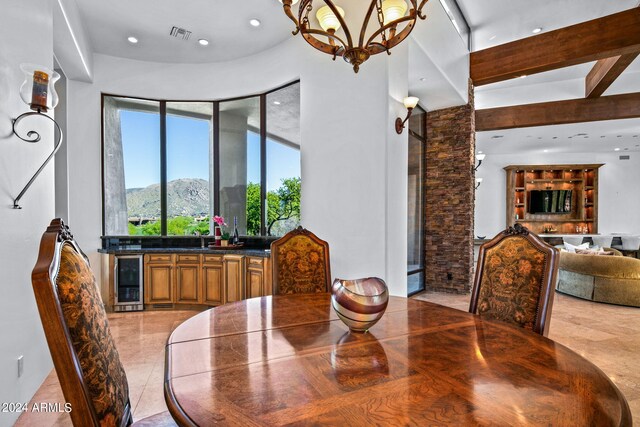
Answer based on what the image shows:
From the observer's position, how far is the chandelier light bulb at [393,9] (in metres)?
2.01

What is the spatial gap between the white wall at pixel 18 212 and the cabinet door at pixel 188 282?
5.96 ft

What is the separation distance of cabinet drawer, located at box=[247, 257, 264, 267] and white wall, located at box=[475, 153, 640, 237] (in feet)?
25.3

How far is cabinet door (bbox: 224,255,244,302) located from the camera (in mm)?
4117

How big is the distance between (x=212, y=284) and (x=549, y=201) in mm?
9488

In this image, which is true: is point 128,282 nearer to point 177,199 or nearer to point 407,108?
point 177,199

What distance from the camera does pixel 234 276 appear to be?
13.7ft

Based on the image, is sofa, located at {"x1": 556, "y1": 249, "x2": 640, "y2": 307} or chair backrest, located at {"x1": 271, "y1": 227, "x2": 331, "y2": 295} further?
sofa, located at {"x1": 556, "y1": 249, "x2": 640, "y2": 307}

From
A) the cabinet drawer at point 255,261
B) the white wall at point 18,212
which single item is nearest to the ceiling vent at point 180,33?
the white wall at point 18,212

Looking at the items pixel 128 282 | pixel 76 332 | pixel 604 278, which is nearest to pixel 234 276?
pixel 128 282

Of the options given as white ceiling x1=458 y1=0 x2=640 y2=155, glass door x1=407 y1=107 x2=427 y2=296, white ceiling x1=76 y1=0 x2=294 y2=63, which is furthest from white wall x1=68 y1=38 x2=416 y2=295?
white ceiling x1=458 y1=0 x2=640 y2=155

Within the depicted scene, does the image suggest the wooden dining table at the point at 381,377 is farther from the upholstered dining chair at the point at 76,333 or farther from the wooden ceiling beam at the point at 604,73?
the wooden ceiling beam at the point at 604,73

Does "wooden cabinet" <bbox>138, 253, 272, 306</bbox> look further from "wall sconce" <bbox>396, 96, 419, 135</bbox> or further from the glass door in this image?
the glass door

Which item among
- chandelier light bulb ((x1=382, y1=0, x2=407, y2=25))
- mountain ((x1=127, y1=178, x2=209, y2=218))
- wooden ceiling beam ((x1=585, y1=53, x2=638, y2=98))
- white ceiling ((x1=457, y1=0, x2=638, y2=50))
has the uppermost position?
white ceiling ((x1=457, y1=0, x2=638, y2=50))

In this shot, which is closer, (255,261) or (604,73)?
(255,261)
